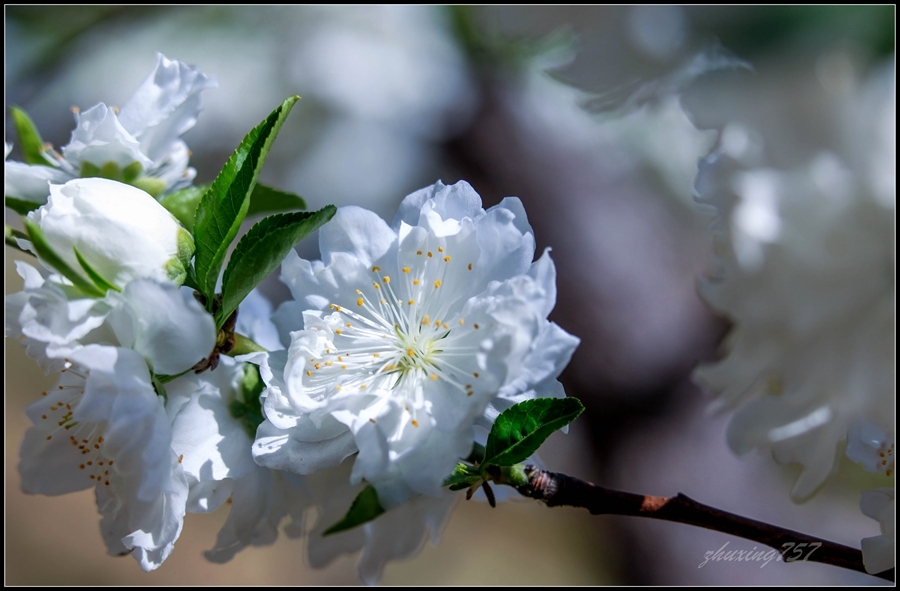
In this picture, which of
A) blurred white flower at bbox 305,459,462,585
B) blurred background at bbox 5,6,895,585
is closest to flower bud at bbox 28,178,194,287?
blurred white flower at bbox 305,459,462,585

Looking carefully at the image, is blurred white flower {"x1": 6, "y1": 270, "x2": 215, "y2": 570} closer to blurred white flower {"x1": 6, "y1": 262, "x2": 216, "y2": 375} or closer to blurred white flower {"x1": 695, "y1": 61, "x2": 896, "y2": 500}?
blurred white flower {"x1": 6, "y1": 262, "x2": 216, "y2": 375}

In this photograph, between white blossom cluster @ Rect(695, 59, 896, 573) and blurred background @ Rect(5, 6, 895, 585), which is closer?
white blossom cluster @ Rect(695, 59, 896, 573)

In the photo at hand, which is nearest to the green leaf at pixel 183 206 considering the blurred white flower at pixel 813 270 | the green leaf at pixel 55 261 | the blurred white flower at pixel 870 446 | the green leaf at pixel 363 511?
the green leaf at pixel 55 261

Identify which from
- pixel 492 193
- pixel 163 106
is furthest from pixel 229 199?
pixel 492 193

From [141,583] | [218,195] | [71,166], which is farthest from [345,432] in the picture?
[141,583]

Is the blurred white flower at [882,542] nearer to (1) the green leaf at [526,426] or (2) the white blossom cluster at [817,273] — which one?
(2) the white blossom cluster at [817,273]

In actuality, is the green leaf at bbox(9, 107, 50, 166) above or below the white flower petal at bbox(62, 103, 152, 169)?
below
